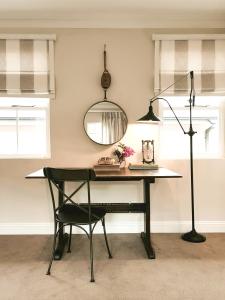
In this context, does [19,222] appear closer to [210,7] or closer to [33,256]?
[33,256]

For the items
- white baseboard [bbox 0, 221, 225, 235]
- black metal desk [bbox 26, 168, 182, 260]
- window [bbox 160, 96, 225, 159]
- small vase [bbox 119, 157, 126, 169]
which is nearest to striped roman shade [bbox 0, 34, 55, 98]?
black metal desk [bbox 26, 168, 182, 260]

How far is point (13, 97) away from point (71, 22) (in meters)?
1.10

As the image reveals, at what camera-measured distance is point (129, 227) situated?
3.32 m

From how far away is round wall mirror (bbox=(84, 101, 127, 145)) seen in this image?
3.26 meters

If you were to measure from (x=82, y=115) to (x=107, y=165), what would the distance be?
2.37ft

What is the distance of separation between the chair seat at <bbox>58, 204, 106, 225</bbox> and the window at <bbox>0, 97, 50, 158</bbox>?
0.98m

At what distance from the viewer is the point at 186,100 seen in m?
3.41

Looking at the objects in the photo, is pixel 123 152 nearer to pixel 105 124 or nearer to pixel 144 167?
pixel 144 167

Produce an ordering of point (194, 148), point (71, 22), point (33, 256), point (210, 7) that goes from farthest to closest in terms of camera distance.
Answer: point (194, 148) → point (71, 22) → point (210, 7) → point (33, 256)

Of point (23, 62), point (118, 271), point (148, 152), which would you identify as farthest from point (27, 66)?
point (118, 271)

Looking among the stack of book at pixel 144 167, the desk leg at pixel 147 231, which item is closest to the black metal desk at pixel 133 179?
the desk leg at pixel 147 231

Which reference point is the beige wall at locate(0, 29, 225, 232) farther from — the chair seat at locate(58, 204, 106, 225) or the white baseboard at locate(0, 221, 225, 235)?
the chair seat at locate(58, 204, 106, 225)

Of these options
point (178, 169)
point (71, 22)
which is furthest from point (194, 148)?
point (71, 22)

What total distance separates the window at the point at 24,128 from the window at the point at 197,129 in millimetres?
1445
